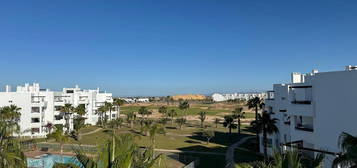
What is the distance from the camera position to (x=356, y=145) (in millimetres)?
10633

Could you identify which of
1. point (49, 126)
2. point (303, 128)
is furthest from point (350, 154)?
point (49, 126)

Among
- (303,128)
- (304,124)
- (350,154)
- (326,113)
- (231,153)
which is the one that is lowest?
(231,153)

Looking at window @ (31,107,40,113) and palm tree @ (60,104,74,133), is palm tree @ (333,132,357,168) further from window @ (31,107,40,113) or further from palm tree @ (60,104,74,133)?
window @ (31,107,40,113)

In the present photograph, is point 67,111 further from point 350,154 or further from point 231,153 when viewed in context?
point 350,154

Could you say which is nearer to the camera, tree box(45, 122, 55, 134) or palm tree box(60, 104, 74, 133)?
tree box(45, 122, 55, 134)

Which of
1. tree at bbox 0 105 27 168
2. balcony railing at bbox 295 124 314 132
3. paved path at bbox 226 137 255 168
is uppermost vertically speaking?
tree at bbox 0 105 27 168

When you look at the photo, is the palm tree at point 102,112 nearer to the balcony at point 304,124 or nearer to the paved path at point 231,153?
the paved path at point 231,153

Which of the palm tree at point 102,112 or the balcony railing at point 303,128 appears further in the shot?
the palm tree at point 102,112

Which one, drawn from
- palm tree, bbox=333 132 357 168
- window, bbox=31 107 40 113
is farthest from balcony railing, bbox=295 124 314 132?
window, bbox=31 107 40 113

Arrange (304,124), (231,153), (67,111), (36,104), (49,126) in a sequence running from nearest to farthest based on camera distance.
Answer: (304,124) < (231,153) < (49,126) < (36,104) < (67,111)

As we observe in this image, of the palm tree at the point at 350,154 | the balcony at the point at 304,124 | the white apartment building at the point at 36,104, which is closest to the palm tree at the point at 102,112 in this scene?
the white apartment building at the point at 36,104

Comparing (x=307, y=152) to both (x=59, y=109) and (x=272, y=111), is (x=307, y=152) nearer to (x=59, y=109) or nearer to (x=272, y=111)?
(x=272, y=111)

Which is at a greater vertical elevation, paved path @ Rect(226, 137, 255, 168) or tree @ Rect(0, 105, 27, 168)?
tree @ Rect(0, 105, 27, 168)

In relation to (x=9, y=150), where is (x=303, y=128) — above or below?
below
